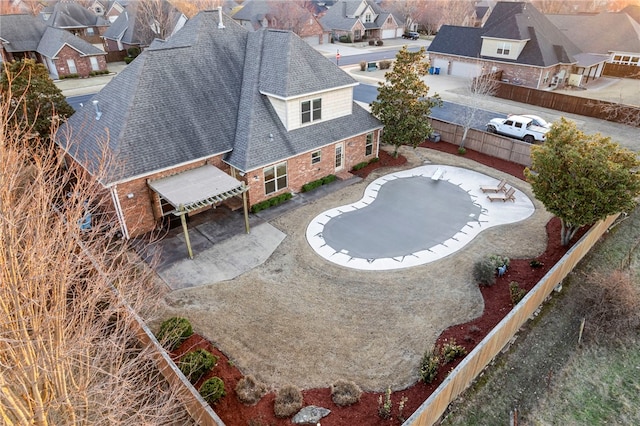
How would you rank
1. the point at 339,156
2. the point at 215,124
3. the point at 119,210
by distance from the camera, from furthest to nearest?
1. the point at 339,156
2. the point at 215,124
3. the point at 119,210

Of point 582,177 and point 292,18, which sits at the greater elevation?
point 292,18

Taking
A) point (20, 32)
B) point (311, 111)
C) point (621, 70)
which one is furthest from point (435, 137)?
point (20, 32)

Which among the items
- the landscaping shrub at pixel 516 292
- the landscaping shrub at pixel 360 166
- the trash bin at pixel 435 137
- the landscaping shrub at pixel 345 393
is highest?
the trash bin at pixel 435 137

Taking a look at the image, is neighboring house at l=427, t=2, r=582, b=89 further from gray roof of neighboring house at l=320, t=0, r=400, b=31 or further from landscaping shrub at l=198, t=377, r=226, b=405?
landscaping shrub at l=198, t=377, r=226, b=405

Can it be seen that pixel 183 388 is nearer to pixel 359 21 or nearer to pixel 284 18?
pixel 284 18

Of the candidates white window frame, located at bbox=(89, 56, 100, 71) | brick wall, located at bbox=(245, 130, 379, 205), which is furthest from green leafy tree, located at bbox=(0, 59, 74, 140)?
white window frame, located at bbox=(89, 56, 100, 71)

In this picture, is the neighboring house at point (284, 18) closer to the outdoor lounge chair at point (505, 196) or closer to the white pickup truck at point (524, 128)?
the white pickup truck at point (524, 128)

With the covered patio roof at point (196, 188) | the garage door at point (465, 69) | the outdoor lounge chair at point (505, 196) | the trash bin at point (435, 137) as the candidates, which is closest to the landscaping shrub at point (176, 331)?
the covered patio roof at point (196, 188)
